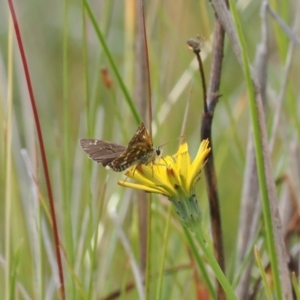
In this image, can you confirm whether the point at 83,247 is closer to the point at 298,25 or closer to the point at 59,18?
the point at 298,25

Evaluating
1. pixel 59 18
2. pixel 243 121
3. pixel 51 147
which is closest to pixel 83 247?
pixel 51 147

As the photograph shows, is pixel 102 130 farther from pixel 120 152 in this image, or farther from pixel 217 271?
pixel 217 271

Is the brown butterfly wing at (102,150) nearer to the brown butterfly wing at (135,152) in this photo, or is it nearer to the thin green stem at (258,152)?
the brown butterfly wing at (135,152)

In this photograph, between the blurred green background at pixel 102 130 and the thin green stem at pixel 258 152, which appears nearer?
the thin green stem at pixel 258 152

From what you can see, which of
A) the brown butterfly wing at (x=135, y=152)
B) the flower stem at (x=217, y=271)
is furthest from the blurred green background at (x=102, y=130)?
the flower stem at (x=217, y=271)

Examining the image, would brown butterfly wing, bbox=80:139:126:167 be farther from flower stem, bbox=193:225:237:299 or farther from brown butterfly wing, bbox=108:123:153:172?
flower stem, bbox=193:225:237:299

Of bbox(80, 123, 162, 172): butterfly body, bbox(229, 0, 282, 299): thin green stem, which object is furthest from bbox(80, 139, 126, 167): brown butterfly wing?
bbox(229, 0, 282, 299): thin green stem

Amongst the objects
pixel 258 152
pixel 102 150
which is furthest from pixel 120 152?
pixel 258 152

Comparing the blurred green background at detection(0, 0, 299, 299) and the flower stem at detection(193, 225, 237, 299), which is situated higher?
the blurred green background at detection(0, 0, 299, 299)
